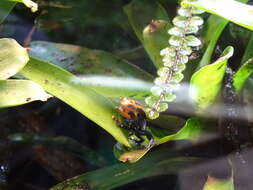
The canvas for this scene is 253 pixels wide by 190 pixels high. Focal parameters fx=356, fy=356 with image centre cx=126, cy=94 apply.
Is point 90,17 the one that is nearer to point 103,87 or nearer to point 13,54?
point 103,87

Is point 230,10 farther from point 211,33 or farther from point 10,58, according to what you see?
point 10,58

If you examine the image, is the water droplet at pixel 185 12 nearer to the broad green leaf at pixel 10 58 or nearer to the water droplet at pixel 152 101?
the water droplet at pixel 152 101

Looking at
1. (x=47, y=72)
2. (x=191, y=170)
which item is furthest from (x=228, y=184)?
(x=47, y=72)

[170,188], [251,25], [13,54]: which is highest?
[251,25]

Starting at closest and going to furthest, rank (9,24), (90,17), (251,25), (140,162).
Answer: (251,25)
(140,162)
(9,24)
(90,17)

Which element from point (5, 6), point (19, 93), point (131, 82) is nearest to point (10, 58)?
point (19, 93)
